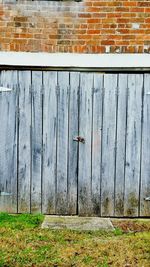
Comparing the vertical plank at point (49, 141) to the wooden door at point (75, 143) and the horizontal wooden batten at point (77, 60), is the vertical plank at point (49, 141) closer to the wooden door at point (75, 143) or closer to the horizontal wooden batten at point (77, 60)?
the wooden door at point (75, 143)

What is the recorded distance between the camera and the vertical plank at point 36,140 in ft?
22.1

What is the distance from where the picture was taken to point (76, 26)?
21.6 feet

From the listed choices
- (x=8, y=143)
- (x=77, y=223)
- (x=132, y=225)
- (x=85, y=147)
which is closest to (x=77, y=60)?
(x=85, y=147)

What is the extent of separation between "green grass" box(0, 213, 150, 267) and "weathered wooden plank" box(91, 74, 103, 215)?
2.41ft

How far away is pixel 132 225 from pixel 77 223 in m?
0.69

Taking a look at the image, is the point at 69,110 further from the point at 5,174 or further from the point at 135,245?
the point at 135,245

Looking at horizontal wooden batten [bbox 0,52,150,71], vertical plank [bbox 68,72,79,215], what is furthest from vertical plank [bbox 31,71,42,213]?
vertical plank [bbox 68,72,79,215]

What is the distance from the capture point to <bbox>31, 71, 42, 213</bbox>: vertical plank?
675cm

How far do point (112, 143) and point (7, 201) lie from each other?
1576mm

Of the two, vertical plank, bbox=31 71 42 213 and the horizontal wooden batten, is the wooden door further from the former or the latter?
the horizontal wooden batten

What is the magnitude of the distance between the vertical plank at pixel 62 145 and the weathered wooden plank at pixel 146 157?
1006mm

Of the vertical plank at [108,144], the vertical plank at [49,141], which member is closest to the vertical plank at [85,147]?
the vertical plank at [108,144]

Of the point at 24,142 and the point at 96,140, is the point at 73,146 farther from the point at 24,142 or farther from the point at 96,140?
the point at 24,142

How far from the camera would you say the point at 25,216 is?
21.8 ft
